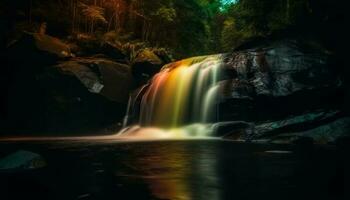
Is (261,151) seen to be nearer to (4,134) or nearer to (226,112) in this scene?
(226,112)

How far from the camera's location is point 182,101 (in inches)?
784

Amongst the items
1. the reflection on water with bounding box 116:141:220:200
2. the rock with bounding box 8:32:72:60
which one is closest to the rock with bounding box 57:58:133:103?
the rock with bounding box 8:32:72:60

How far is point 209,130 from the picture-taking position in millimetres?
17484

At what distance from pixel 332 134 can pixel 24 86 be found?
15.6 meters

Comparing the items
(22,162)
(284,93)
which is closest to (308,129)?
(284,93)

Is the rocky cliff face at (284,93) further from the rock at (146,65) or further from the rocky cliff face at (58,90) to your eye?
the rock at (146,65)

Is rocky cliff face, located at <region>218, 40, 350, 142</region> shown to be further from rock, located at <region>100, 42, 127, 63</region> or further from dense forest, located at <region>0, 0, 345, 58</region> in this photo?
rock, located at <region>100, 42, 127, 63</region>

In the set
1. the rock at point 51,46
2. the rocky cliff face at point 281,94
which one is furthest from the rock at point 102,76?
the rocky cliff face at point 281,94

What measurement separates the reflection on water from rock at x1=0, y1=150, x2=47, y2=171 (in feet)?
5.87

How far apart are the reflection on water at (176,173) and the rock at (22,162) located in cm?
179

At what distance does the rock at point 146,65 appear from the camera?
2427 cm

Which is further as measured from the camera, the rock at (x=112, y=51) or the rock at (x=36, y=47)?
the rock at (x=112, y=51)

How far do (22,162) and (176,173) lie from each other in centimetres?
315

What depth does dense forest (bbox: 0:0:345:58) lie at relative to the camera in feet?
65.5
